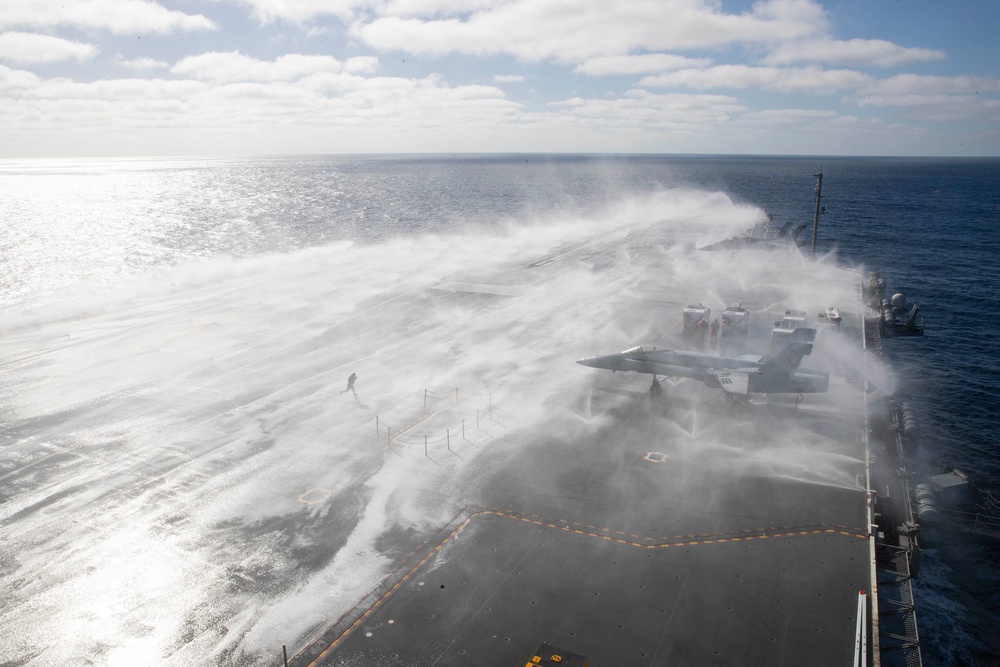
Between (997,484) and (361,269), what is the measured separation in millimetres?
76189

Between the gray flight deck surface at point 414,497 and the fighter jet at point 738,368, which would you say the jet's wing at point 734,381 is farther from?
the gray flight deck surface at point 414,497

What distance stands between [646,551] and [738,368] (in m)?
20.2

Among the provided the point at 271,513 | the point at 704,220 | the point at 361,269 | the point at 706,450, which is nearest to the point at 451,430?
the point at 271,513

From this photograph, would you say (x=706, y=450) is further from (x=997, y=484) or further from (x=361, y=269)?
(x=361, y=269)

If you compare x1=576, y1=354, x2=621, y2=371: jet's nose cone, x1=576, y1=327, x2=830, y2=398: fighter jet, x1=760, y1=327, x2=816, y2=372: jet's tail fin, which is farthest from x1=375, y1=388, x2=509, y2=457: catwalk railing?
x1=760, y1=327, x2=816, y2=372: jet's tail fin

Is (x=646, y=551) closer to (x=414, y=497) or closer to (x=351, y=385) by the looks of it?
(x=414, y=497)

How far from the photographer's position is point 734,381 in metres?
45.8

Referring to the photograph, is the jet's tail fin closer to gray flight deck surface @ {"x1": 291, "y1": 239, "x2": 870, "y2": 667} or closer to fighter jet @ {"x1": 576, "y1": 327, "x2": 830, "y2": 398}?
fighter jet @ {"x1": 576, "y1": 327, "x2": 830, "y2": 398}

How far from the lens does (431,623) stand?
24891 millimetres

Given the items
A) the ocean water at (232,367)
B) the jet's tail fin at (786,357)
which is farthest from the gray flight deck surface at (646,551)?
the ocean water at (232,367)

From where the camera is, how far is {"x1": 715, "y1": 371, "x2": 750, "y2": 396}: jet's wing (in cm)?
4509

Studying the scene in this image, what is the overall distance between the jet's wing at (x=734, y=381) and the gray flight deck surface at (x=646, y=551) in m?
1.30

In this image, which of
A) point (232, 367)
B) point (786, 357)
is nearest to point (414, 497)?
point (786, 357)

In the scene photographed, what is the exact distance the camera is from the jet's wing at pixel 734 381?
45094 millimetres
